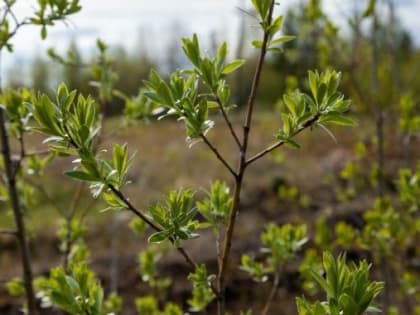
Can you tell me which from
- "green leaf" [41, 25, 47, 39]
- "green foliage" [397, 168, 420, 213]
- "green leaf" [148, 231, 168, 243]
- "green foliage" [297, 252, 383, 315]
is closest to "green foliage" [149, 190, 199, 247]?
"green leaf" [148, 231, 168, 243]

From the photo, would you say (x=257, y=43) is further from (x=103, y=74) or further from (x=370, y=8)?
(x=370, y=8)

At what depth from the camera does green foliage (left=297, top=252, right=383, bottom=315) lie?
2.93 feet

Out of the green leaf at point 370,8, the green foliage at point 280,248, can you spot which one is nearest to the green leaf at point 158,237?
the green foliage at point 280,248

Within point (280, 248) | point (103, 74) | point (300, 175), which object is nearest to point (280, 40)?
point (280, 248)

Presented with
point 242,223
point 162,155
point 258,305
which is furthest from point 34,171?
point 162,155

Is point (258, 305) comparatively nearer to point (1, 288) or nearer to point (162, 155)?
point (1, 288)

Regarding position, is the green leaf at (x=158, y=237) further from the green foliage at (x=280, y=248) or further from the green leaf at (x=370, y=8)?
the green leaf at (x=370, y=8)

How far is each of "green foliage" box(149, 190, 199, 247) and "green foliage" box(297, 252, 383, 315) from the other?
21cm

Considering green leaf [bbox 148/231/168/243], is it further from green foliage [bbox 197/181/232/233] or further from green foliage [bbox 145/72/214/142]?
green foliage [bbox 197/181/232/233]

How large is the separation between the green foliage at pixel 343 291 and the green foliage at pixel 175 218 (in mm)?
214

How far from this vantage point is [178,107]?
1.03m

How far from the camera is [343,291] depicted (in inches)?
36.5

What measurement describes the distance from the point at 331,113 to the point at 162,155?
14015 millimetres

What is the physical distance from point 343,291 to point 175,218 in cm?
30
